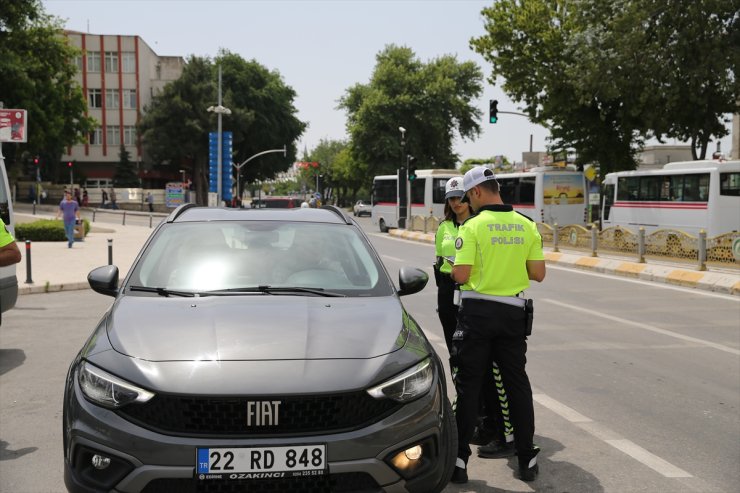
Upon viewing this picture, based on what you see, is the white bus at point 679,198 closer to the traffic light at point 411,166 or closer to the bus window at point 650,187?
the bus window at point 650,187

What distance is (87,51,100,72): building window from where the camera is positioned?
74.3 meters

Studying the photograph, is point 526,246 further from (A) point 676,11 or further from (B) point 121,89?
(B) point 121,89

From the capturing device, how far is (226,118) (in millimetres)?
68438

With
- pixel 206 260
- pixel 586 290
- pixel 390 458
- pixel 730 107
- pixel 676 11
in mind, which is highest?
pixel 676 11

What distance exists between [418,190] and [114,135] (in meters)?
42.9

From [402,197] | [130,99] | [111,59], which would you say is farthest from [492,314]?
[111,59]

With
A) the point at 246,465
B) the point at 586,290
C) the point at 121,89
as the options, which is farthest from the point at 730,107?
the point at 121,89

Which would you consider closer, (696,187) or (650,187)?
(696,187)

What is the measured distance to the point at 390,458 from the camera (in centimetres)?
317

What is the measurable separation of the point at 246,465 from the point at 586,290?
1295cm

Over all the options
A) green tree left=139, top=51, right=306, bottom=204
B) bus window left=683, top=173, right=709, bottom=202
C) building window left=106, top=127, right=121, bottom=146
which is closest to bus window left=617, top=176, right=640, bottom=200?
bus window left=683, top=173, right=709, bottom=202

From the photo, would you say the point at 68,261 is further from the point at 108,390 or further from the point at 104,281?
the point at 108,390

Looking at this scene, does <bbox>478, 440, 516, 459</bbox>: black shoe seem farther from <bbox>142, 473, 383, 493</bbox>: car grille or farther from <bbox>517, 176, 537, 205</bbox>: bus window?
<bbox>517, 176, 537, 205</bbox>: bus window

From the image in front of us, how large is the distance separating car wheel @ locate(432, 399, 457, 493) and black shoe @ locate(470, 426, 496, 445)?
136cm
